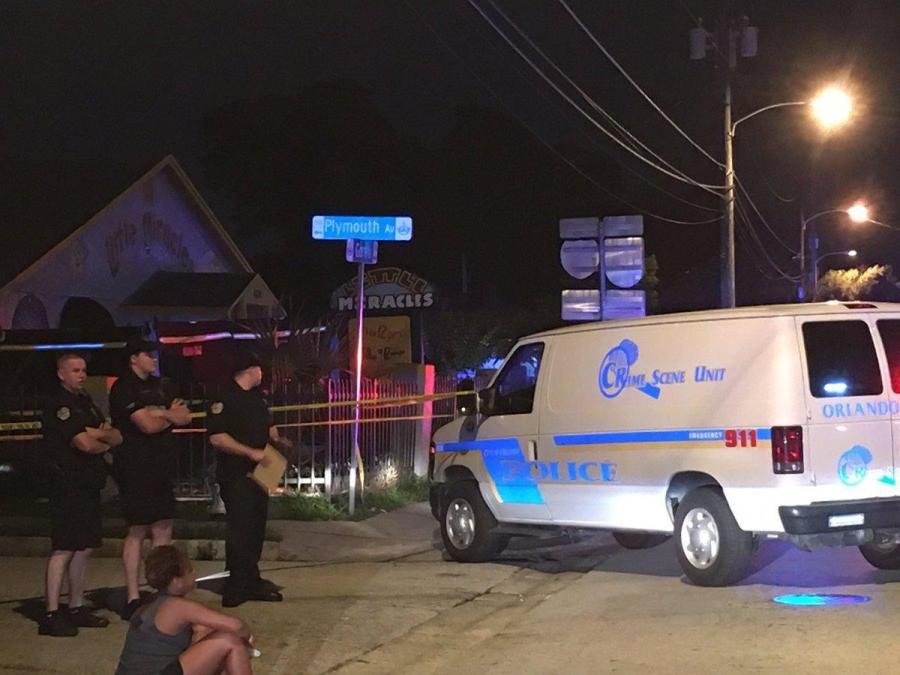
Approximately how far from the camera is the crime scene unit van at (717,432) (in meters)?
8.49

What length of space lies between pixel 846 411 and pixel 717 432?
924 mm

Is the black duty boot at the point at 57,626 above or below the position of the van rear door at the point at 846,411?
below

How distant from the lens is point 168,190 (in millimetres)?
26531

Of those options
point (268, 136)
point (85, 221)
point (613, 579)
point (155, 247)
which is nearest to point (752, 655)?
point (613, 579)

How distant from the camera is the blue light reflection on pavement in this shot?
837cm

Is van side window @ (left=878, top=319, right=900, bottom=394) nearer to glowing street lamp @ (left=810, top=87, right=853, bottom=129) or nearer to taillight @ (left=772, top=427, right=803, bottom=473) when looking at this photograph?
taillight @ (left=772, top=427, right=803, bottom=473)

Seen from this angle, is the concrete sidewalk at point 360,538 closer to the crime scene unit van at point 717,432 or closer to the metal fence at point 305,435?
the metal fence at point 305,435

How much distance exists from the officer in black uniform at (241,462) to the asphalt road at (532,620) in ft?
0.84

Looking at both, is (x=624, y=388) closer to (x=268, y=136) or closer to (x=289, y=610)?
(x=289, y=610)

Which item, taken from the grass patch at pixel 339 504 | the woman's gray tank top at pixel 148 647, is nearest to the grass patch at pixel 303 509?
the grass patch at pixel 339 504

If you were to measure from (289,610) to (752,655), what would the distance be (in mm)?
3305

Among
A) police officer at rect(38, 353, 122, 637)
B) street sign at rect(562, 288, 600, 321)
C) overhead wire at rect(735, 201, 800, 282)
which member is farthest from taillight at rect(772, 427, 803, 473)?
overhead wire at rect(735, 201, 800, 282)

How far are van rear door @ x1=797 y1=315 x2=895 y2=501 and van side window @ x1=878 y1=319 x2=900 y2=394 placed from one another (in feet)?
0.30

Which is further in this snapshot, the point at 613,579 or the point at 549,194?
the point at 549,194
